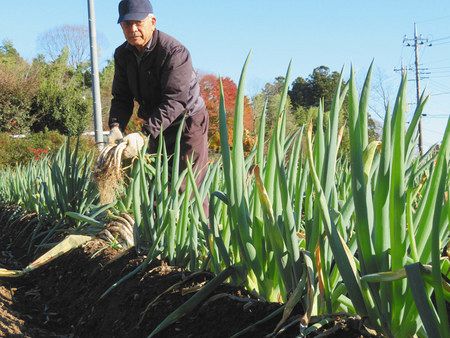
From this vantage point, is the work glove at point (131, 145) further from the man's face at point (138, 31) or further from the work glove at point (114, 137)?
the man's face at point (138, 31)

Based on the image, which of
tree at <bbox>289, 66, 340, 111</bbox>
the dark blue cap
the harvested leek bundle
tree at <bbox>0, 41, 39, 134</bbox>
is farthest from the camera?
tree at <bbox>289, 66, 340, 111</bbox>

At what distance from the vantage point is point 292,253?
1290 mm

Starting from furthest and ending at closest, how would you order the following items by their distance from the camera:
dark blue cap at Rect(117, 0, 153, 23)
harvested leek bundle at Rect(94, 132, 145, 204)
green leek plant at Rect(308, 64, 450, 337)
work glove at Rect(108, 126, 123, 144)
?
dark blue cap at Rect(117, 0, 153, 23)
work glove at Rect(108, 126, 123, 144)
harvested leek bundle at Rect(94, 132, 145, 204)
green leek plant at Rect(308, 64, 450, 337)

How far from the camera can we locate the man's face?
323cm

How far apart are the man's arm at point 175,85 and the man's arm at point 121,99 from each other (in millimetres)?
416

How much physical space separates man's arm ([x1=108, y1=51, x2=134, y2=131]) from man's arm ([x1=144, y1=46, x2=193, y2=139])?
1.36 ft

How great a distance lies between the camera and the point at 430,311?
0.93 meters

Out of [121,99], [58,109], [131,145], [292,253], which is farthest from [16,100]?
[292,253]

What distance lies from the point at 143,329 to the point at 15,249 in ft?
9.52

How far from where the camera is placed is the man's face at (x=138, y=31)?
10.6ft

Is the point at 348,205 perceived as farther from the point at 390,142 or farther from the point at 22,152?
the point at 22,152

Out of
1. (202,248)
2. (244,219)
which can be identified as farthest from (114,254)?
(244,219)

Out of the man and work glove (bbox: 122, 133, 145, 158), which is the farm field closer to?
work glove (bbox: 122, 133, 145, 158)

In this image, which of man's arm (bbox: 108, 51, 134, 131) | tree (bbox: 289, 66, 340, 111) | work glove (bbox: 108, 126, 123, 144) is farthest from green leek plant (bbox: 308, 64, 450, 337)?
tree (bbox: 289, 66, 340, 111)
